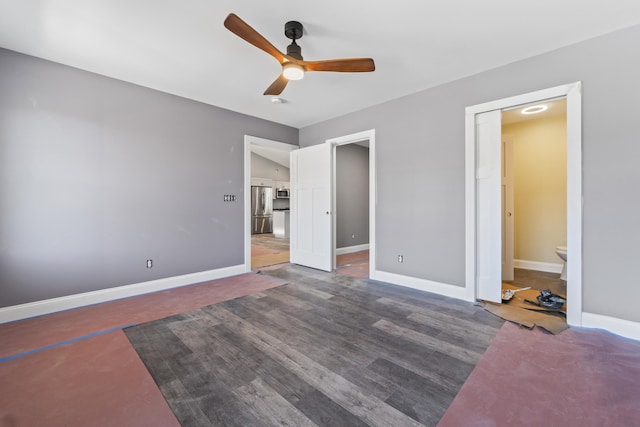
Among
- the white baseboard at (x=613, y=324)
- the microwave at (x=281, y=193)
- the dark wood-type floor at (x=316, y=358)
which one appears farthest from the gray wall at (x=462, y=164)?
the microwave at (x=281, y=193)

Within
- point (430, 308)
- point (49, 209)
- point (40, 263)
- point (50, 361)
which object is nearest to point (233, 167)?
point (49, 209)

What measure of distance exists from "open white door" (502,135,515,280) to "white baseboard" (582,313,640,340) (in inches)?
57.0

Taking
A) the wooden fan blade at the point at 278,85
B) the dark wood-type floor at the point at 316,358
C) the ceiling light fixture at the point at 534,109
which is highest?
the ceiling light fixture at the point at 534,109

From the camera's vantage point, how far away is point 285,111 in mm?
4328

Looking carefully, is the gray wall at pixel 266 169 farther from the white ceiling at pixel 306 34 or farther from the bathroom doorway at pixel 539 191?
the bathroom doorway at pixel 539 191

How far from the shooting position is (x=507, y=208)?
3822mm

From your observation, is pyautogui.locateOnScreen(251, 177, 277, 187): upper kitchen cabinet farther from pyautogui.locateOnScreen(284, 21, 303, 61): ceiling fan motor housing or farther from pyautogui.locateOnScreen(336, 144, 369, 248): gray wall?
pyautogui.locateOnScreen(284, 21, 303, 61): ceiling fan motor housing

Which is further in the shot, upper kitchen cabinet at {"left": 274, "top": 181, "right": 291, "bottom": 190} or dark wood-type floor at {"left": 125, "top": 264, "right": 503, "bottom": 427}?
upper kitchen cabinet at {"left": 274, "top": 181, "right": 291, "bottom": 190}

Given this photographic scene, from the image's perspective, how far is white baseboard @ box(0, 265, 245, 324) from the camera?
2637mm

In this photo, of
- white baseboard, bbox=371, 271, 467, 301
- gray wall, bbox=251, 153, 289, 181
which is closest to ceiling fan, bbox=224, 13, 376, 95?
white baseboard, bbox=371, 271, 467, 301

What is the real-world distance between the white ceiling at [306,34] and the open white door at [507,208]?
135 centimetres

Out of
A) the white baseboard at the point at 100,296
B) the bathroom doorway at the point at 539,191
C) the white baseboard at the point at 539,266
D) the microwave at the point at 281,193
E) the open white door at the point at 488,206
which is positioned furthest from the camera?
the microwave at the point at 281,193

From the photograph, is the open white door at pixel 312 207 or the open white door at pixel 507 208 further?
the open white door at pixel 312 207

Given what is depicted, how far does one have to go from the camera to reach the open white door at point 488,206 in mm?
2958
